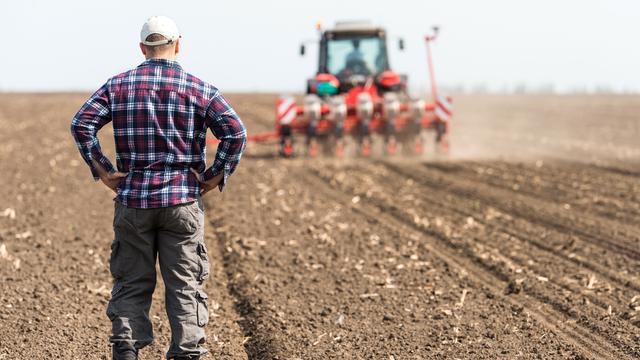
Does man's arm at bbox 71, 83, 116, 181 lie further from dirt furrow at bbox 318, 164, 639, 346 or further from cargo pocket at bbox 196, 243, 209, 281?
dirt furrow at bbox 318, 164, 639, 346

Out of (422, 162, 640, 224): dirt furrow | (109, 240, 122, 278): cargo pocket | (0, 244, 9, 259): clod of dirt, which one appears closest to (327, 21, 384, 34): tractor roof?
(422, 162, 640, 224): dirt furrow

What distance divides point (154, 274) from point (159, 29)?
1.15m

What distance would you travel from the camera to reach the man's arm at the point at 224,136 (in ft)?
12.4

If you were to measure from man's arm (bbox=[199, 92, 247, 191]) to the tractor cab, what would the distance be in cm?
1248

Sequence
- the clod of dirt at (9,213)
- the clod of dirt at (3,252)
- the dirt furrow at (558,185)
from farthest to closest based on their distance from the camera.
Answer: the dirt furrow at (558,185)
the clod of dirt at (9,213)
the clod of dirt at (3,252)

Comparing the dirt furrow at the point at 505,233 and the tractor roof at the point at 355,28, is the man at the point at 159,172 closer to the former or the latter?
the dirt furrow at the point at 505,233

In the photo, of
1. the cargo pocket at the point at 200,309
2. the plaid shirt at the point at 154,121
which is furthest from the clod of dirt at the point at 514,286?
the plaid shirt at the point at 154,121

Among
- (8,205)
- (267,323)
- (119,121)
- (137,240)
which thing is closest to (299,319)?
(267,323)

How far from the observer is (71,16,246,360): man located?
370cm

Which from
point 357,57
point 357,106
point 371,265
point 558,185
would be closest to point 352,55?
point 357,57

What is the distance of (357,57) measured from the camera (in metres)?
16.7

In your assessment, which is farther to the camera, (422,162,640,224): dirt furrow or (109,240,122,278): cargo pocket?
(422,162,640,224): dirt furrow

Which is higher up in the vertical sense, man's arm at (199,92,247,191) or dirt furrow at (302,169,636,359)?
man's arm at (199,92,247,191)

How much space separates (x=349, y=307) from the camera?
229 inches
